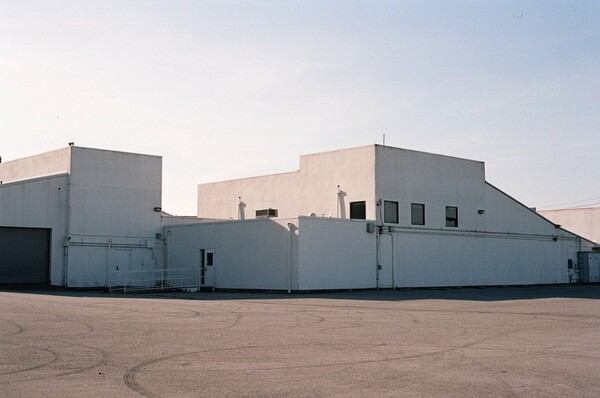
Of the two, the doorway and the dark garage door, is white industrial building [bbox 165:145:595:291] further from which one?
the dark garage door

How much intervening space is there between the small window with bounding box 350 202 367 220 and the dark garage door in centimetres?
1531

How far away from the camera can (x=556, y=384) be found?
9688 millimetres

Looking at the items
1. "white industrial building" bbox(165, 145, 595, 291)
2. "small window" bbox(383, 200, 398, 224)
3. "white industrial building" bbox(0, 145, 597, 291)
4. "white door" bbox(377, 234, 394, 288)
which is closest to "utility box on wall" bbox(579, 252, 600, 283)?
"white industrial building" bbox(165, 145, 595, 291)

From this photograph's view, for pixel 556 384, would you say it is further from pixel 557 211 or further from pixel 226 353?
pixel 557 211

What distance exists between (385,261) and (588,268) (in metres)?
22.4

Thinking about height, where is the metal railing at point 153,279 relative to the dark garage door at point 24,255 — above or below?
below

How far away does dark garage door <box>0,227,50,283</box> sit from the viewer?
3466 cm

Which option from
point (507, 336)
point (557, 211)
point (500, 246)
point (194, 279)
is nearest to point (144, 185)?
point (194, 279)

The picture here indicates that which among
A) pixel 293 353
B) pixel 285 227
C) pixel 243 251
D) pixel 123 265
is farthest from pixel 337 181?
pixel 293 353

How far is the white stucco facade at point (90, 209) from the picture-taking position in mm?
35750

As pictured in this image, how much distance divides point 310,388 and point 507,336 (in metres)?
7.32

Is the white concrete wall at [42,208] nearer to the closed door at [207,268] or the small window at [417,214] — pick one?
the closed door at [207,268]

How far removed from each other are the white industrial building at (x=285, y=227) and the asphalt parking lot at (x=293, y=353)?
1342 cm

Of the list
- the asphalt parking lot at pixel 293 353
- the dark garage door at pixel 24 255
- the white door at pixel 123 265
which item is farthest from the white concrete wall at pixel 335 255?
the dark garage door at pixel 24 255
